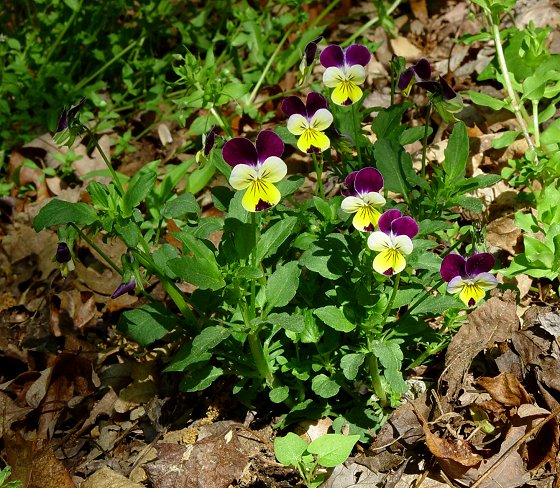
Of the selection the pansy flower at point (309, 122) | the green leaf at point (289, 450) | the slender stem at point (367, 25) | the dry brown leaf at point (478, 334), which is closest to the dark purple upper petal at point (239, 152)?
the pansy flower at point (309, 122)

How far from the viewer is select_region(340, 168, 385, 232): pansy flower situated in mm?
2230

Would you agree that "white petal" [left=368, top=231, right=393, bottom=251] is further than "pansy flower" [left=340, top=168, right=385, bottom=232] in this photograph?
No

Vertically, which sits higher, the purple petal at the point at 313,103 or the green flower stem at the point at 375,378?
the purple petal at the point at 313,103

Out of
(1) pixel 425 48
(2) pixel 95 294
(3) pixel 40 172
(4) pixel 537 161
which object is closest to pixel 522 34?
(4) pixel 537 161

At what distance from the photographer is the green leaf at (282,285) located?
2.41 metres

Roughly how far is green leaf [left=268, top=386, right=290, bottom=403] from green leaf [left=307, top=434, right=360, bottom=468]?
264 mm

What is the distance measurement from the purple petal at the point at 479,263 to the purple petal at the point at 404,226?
212mm

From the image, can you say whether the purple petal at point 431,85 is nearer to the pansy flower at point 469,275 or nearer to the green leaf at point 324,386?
the pansy flower at point 469,275

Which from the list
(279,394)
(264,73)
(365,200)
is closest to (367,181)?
(365,200)

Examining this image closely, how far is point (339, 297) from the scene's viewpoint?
8.01 feet

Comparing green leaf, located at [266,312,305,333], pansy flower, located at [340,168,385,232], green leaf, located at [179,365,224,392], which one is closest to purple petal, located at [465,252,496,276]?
pansy flower, located at [340,168,385,232]

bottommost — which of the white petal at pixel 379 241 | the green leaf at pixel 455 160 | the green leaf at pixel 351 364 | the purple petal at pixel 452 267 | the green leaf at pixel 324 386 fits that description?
the green leaf at pixel 324 386

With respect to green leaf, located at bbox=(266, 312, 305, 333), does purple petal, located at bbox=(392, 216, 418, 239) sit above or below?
above

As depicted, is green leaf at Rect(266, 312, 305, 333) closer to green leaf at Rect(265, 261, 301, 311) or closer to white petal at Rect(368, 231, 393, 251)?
green leaf at Rect(265, 261, 301, 311)
